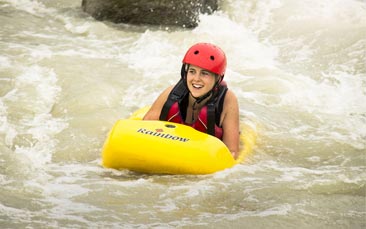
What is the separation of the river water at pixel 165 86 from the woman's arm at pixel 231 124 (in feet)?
0.64

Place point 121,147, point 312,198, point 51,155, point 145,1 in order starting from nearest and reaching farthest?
1. point 312,198
2. point 121,147
3. point 51,155
4. point 145,1

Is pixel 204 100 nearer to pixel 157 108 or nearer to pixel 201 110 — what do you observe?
pixel 201 110

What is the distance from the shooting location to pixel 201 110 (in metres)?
5.18

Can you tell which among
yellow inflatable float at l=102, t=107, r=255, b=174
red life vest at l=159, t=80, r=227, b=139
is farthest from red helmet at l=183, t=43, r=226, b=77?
yellow inflatable float at l=102, t=107, r=255, b=174

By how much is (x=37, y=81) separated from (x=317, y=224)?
4211 millimetres

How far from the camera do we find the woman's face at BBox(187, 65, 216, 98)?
5070 mm

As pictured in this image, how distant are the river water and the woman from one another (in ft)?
1.22

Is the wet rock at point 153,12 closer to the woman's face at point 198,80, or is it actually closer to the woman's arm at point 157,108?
the woman's arm at point 157,108

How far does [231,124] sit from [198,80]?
1.52 feet

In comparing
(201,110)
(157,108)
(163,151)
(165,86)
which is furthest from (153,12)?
(163,151)

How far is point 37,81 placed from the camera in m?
7.04

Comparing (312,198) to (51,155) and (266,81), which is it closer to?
(51,155)

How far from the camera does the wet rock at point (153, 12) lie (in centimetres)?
978

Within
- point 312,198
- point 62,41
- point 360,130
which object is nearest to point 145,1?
point 62,41
